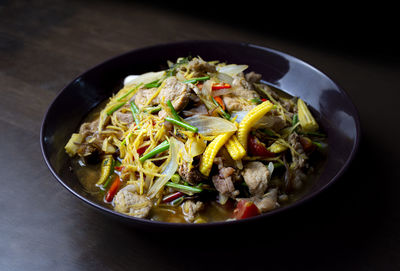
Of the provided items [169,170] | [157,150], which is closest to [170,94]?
[157,150]

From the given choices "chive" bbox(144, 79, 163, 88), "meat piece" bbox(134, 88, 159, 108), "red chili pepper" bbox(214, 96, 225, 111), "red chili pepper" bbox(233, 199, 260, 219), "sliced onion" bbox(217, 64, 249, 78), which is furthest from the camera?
"sliced onion" bbox(217, 64, 249, 78)

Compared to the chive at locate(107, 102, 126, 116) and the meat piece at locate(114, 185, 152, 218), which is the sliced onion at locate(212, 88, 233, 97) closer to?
the chive at locate(107, 102, 126, 116)

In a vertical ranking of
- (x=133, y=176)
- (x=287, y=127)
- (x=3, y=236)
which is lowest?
(x=3, y=236)

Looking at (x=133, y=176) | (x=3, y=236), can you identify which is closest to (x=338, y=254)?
(x=133, y=176)

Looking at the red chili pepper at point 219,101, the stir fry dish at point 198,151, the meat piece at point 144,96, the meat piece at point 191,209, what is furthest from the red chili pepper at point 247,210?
the meat piece at point 144,96

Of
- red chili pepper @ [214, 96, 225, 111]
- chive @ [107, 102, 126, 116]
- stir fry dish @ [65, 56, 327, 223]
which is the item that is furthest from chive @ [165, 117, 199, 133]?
chive @ [107, 102, 126, 116]
